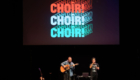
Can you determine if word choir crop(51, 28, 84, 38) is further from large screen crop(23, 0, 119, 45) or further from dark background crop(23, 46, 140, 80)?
dark background crop(23, 46, 140, 80)

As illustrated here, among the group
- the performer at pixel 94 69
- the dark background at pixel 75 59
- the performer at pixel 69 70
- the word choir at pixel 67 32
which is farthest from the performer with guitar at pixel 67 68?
the word choir at pixel 67 32

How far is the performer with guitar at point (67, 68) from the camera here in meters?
6.29

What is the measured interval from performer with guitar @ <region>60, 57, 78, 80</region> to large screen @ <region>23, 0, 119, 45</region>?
861 mm

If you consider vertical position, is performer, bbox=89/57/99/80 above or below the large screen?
below

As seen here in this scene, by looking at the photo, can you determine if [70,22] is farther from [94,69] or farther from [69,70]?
[94,69]

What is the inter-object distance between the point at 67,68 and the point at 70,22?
1.75 metres

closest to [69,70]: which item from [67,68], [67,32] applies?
[67,68]

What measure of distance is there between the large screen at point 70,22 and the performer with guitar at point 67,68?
2.82 feet

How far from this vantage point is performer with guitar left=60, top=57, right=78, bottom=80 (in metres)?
6.29

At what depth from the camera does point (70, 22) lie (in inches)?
231

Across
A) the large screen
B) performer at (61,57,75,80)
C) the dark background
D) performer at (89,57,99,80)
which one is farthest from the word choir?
performer at (89,57,99,80)
